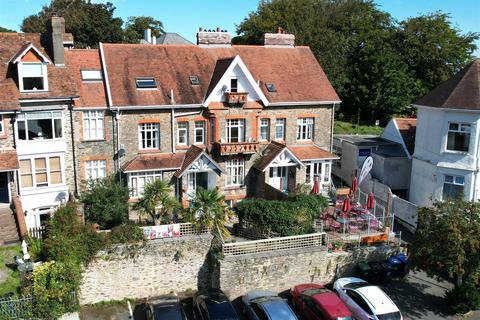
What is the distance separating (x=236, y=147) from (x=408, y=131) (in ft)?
52.5

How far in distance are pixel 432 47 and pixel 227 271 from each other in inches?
1905

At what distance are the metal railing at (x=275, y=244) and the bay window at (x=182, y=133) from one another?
10174 millimetres

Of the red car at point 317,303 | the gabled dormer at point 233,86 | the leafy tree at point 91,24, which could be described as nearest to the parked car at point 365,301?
the red car at point 317,303

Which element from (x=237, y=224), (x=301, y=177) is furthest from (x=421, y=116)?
(x=237, y=224)

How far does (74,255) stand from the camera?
67.3ft

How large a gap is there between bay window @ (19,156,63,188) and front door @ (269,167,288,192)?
46.0 ft

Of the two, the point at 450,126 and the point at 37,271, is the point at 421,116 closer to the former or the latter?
the point at 450,126

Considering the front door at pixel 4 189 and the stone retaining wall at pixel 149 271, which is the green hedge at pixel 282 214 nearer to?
the stone retaining wall at pixel 149 271

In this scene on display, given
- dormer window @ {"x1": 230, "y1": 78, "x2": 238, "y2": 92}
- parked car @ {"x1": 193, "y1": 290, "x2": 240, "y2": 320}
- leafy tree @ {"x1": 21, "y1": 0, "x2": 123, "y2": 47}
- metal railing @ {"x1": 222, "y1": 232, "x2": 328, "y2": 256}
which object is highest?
leafy tree @ {"x1": 21, "y1": 0, "x2": 123, "y2": 47}

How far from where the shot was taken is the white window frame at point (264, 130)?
3203cm

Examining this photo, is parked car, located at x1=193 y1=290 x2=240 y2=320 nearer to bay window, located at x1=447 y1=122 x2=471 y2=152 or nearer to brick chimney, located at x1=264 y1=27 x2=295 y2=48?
bay window, located at x1=447 y1=122 x2=471 y2=152

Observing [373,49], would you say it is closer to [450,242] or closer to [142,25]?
[450,242]

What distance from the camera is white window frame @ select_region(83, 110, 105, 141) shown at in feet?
91.3

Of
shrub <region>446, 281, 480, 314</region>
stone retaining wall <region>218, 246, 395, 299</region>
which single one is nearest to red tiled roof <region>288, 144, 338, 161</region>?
stone retaining wall <region>218, 246, 395, 299</region>
